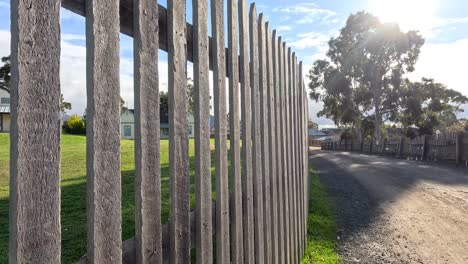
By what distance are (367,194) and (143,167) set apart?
8.56 metres

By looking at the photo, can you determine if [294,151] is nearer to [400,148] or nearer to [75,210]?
[75,210]

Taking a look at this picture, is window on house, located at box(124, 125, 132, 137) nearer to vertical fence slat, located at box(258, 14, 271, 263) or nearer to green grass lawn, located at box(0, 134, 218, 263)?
green grass lawn, located at box(0, 134, 218, 263)

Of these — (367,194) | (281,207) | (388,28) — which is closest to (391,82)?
(388,28)

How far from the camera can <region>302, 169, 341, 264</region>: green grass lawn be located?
4656mm

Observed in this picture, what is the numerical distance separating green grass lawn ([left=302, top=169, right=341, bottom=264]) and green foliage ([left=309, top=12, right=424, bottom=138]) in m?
33.6

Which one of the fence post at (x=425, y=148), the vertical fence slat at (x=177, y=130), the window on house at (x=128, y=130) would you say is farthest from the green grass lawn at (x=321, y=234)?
the window on house at (x=128, y=130)

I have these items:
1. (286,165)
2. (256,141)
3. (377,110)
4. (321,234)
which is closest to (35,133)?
(256,141)

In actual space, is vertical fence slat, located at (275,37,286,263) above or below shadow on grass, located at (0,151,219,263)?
above

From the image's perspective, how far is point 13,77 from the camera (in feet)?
3.42

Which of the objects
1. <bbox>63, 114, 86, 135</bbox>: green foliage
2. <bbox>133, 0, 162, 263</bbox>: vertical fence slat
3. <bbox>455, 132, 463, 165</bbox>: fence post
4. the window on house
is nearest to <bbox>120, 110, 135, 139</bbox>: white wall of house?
the window on house

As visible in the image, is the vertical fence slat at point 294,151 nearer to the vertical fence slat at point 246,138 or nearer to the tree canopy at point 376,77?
the vertical fence slat at point 246,138

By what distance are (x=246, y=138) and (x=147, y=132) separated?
1.25 m

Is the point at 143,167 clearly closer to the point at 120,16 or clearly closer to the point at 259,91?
the point at 120,16

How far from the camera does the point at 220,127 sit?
2.27 metres
